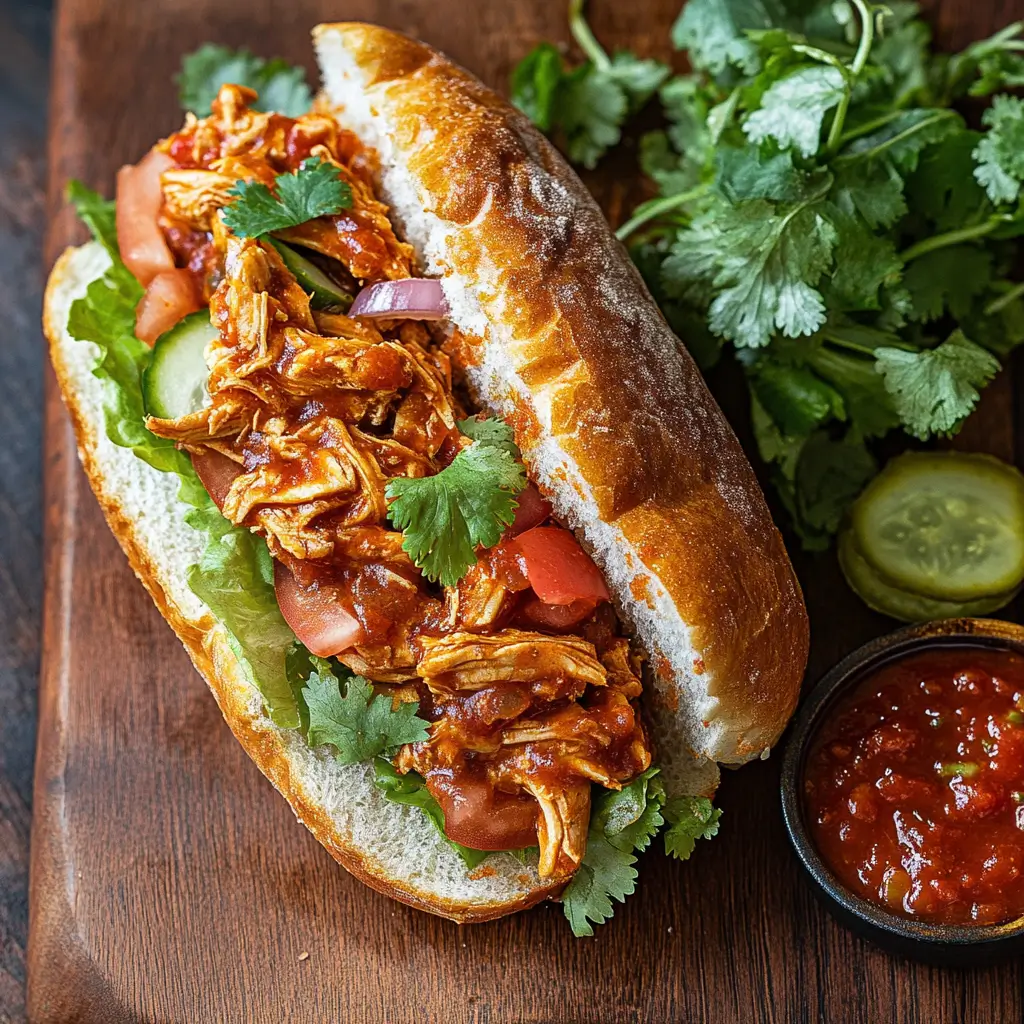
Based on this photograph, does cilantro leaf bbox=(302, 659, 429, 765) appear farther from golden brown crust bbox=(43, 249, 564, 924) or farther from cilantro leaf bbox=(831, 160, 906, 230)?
cilantro leaf bbox=(831, 160, 906, 230)

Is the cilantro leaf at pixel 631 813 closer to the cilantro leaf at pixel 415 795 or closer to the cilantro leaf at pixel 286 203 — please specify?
the cilantro leaf at pixel 415 795

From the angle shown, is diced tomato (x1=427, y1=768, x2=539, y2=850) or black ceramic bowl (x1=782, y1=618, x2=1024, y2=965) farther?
black ceramic bowl (x1=782, y1=618, x2=1024, y2=965)

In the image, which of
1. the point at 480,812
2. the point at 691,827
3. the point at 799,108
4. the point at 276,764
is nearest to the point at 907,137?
the point at 799,108

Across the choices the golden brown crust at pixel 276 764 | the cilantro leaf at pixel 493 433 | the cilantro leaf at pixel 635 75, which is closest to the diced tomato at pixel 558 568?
the cilantro leaf at pixel 493 433

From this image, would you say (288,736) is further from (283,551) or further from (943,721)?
(943,721)

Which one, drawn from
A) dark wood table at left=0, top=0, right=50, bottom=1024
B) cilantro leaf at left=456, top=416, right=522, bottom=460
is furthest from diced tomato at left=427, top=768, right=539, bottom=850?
dark wood table at left=0, top=0, right=50, bottom=1024

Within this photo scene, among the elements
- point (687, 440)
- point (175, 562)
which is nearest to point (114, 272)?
point (175, 562)
